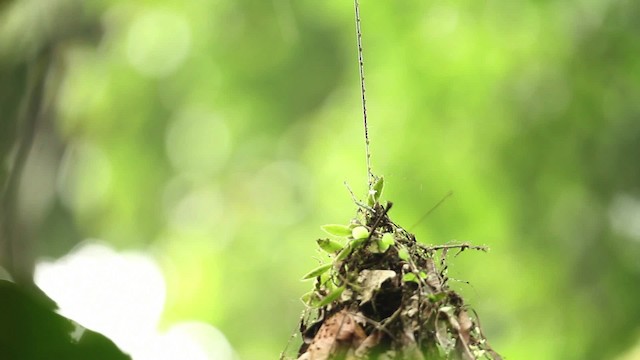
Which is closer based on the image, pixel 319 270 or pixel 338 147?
pixel 319 270

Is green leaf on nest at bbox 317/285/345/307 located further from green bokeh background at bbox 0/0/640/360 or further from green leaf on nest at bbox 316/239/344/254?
green bokeh background at bbox 0/0/640/360

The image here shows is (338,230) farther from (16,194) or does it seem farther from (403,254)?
(16,194)

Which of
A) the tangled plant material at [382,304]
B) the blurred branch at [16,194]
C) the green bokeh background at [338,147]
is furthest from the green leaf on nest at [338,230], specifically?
the green bokeh background at [338,147]

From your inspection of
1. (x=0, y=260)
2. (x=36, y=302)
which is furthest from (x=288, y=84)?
(x=36, y=302)

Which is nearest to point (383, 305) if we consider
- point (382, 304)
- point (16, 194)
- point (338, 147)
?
point (382, 304)

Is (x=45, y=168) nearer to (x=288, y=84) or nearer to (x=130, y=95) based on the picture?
(x=130, y=95)

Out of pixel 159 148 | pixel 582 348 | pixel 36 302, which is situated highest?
pixel 159 148

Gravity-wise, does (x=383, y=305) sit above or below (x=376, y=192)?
below

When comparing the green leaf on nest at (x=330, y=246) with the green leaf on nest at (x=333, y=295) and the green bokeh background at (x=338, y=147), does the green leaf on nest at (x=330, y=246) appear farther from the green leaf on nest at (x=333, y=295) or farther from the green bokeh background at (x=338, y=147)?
the green bokeh background at (x=338, y=147)
